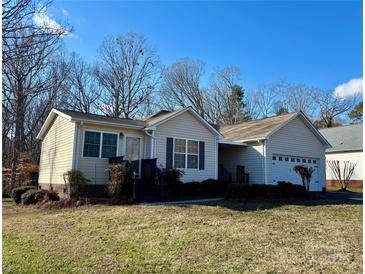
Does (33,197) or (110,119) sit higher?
(110,119)

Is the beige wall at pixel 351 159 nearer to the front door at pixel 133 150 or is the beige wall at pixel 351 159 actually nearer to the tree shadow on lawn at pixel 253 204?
the tree shadow on lawn at pixel 253 204

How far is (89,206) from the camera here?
41.5ft

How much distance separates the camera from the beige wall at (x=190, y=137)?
54.8 feet

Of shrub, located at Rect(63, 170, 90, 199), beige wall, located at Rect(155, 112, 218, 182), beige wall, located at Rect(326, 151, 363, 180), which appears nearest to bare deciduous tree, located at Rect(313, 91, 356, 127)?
beige wall, located at Rect(326, 151, 363, 180)

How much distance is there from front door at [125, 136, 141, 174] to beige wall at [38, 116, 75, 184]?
2578 mm

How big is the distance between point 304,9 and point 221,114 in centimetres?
3186

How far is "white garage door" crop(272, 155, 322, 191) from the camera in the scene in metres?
19.8

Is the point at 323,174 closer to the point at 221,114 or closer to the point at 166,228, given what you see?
the point at 166,228

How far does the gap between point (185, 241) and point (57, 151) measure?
468 inches

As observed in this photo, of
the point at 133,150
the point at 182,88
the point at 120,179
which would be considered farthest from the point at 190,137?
the point at 182,88

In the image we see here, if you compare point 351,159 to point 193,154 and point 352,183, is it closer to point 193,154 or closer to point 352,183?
point 352,183

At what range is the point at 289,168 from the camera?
2053 centimetres

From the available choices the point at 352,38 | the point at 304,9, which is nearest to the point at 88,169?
the point at 304,9

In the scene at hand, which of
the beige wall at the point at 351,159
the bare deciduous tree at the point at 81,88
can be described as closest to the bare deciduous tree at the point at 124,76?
the bare deciduous tree at the point at 81,88
